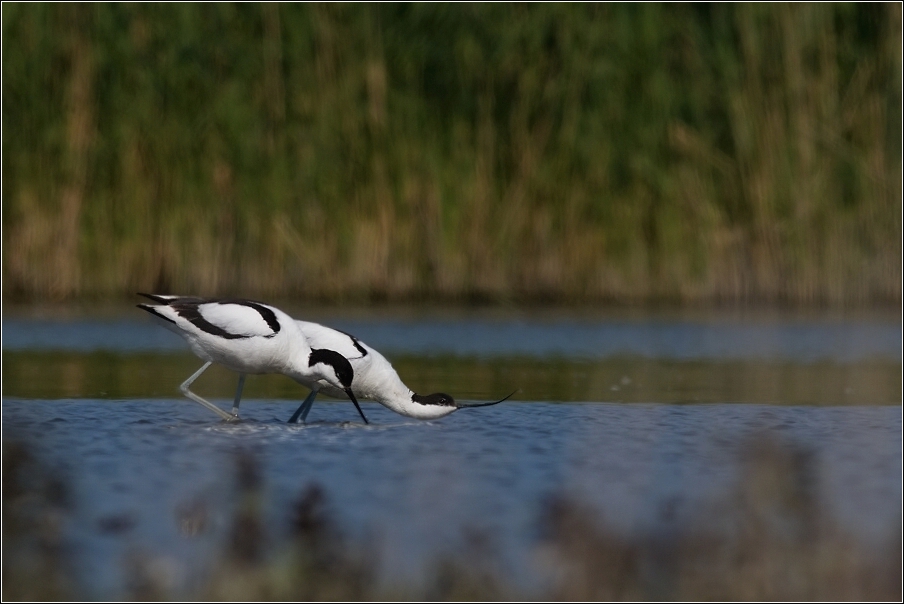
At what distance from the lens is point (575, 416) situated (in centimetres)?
736

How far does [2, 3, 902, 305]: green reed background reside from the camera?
12383mm

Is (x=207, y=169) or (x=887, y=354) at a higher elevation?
(x=207, y=169)

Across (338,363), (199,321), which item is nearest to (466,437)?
(338,363)

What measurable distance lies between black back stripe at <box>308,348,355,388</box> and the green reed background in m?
5.49

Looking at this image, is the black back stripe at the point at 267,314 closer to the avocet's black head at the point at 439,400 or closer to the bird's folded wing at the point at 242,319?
the bird's folded wing at the point at 242,319

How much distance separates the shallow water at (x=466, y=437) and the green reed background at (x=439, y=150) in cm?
111

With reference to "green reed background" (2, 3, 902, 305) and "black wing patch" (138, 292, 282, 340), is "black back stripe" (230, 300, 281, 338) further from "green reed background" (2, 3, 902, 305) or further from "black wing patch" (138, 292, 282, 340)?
"green reed background" (2, 3, 902, 305)

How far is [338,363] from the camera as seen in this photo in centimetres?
701

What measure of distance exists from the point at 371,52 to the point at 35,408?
5852 mm

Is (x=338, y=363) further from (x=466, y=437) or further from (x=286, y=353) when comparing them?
(x=466, y=437)

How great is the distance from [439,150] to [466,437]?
6.19 meters

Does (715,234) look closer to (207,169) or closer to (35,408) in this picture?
(207,169)

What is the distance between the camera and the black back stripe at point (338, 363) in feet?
23.0

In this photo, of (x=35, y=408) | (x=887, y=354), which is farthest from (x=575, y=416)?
(x=887, y=354)
